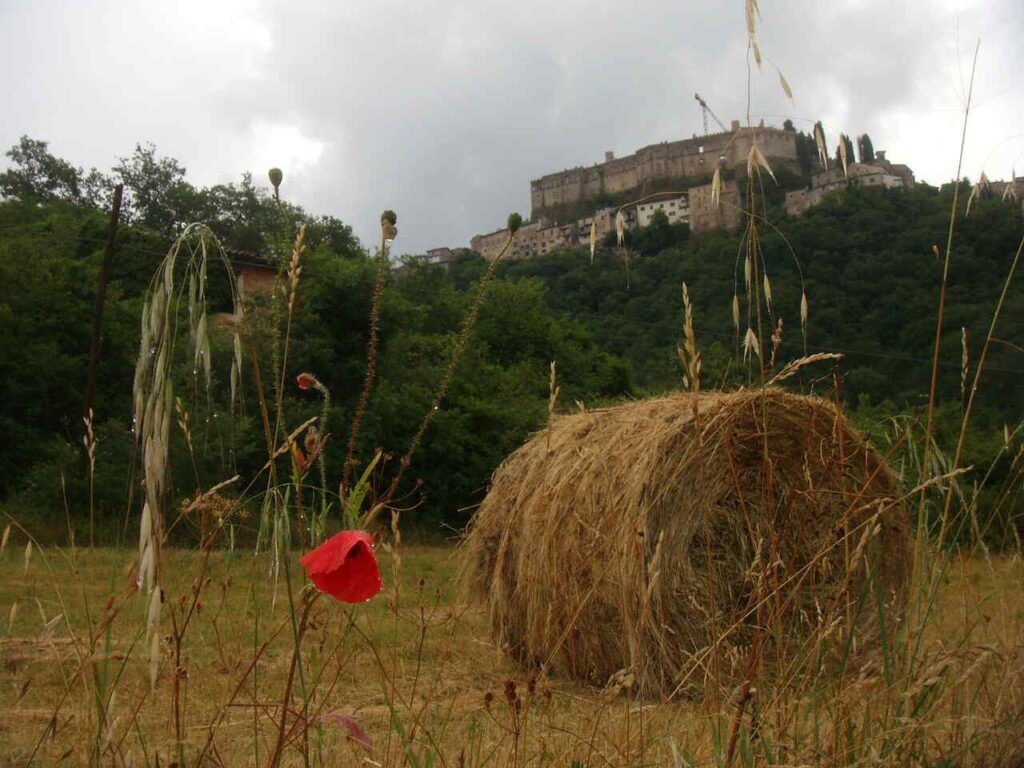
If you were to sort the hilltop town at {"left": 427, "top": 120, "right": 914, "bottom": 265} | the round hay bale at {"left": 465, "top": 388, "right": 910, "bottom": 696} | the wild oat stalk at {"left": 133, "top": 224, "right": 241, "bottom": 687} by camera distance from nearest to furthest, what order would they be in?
the wild oat stalk at {"left": 133, "top": 224, "right": 241, "bottom": 687}
the hilltop town at {"left": 427, "top": 120, "right": 914, "bottom": 265}
the round hay bale at {"left": 465, "top": 388, "right": 910, "bottom": 696}

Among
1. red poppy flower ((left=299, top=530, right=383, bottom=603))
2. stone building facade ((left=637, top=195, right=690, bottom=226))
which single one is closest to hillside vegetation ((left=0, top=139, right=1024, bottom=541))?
stone building facade ((left=637, top=195, right=690, bottom=226))

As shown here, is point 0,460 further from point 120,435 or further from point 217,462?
point 217,462

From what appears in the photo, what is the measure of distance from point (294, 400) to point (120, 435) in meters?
2.56

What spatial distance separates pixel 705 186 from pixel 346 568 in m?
1.39

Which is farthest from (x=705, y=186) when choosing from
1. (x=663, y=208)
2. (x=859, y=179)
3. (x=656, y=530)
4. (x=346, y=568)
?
(x=859, y=179)

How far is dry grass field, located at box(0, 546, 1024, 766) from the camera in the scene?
1.37m

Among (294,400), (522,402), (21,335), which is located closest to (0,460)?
(21,335)

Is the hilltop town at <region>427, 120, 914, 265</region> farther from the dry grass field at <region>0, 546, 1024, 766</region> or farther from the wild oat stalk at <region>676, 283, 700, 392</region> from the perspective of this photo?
the dry grass field at <region>0, 546, 1024, 766</region>

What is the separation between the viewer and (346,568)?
889 mm

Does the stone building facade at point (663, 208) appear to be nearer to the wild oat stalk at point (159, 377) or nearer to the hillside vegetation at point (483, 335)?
the hillside vegetation at point (483, 335)

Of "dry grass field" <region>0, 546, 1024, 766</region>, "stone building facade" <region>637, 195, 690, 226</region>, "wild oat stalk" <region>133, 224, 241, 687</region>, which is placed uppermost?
"stone building facade" <region>637, 195, 690, 226</region>

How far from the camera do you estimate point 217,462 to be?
439 inches

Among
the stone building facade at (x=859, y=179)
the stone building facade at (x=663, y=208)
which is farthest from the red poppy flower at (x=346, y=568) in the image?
the stone building facade at (x=859, y=179)

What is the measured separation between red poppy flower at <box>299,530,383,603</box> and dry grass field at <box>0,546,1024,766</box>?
0.29 feet
